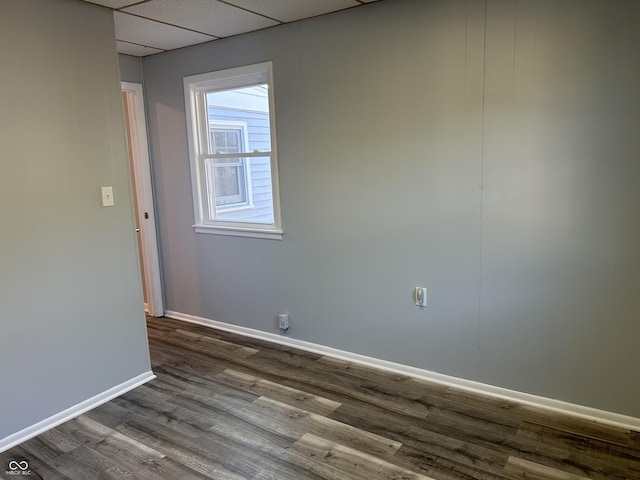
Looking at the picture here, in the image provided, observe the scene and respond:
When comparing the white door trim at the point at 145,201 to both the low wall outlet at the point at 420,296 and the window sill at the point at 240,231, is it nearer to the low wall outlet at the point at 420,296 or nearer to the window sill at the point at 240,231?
the window sill at the point at 240,231

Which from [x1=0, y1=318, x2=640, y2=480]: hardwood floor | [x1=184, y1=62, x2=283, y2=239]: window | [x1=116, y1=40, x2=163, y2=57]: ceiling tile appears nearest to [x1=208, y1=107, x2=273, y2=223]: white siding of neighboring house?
[x1=184, y1=62, x2=283, y2=239]: window

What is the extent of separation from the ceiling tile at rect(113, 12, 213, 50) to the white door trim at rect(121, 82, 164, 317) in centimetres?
60

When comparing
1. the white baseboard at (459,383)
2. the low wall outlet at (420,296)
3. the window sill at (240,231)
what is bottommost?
the white baseboard at (459,383)

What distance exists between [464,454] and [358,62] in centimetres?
236

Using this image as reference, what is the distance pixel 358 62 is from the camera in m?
2.96

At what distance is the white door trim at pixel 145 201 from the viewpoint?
408 cm

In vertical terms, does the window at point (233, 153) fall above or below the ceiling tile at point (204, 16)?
below

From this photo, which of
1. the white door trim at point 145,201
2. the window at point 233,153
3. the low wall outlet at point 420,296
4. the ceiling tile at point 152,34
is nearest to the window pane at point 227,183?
the window at point 233,153

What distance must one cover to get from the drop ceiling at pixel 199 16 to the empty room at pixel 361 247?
0.02 m

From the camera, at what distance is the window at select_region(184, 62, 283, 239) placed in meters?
3.54

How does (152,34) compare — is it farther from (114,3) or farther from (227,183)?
(227,183)

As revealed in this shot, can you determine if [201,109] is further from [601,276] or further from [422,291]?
[601,276]

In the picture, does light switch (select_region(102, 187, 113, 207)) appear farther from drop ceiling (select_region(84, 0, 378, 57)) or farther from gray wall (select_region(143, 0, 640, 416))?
gray wall (select_region(143, 0, 640, 416))

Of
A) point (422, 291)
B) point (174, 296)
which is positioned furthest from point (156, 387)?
point (422, 291)
